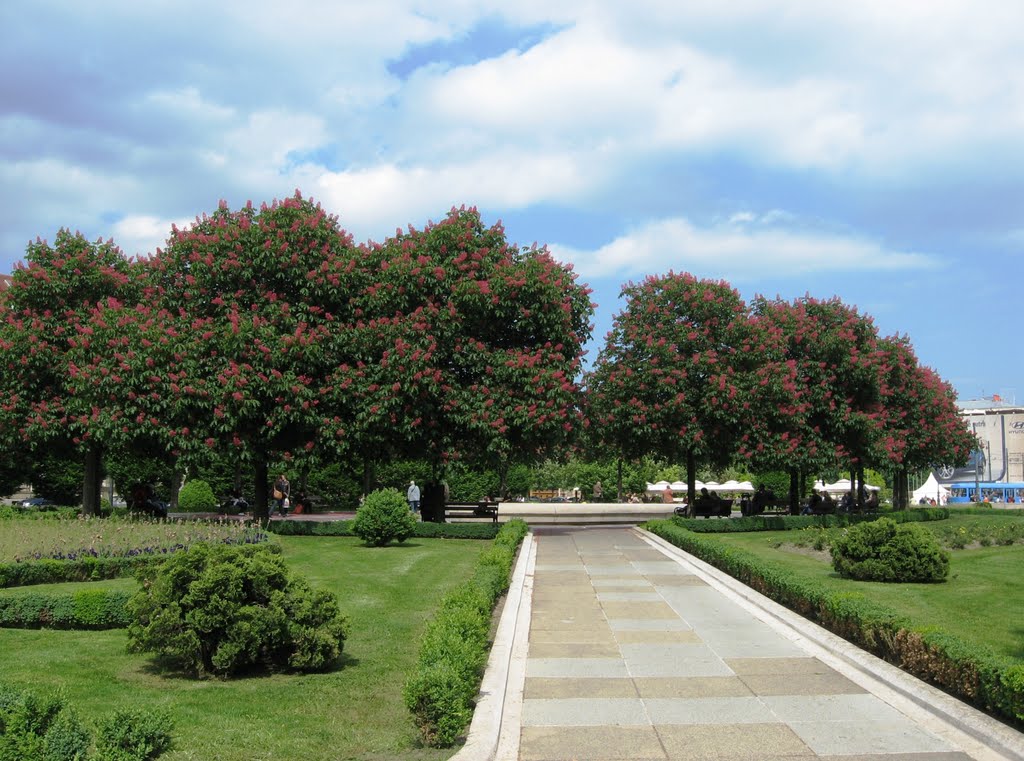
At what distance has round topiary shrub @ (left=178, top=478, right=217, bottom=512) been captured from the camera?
40.4 m

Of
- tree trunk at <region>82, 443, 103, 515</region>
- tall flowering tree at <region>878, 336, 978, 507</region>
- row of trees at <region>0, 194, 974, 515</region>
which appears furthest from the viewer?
tall flowering tree at <region>878, 336, 978, 507</region>

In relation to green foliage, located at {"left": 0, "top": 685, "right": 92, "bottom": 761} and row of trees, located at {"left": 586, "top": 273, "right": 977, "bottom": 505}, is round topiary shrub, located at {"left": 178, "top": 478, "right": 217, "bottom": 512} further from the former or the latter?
green foliage, located at {"left": 0, "top": 685, "right": 92, "bottom": 761}

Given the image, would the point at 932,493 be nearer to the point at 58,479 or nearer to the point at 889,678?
the point at 58,479

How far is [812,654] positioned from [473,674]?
15.0 ft

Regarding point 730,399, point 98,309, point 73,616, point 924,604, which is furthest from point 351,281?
point 924,604

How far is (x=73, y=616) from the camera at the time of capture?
11.0 m

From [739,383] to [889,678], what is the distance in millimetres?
20418

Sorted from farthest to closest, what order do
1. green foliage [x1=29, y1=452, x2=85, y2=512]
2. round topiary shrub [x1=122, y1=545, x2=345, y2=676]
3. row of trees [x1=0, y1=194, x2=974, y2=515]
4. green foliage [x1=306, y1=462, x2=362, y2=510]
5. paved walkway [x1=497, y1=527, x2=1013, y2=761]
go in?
1. green foliage [x1=306, y1=462, x2=362, y2=510]
2. green foliage [x1=29, y1=452, x2=85, y2=512]
3. row of trees [x1=0, y1=194, x2=974, y2=515]
4. round topiary shrub [x1=122, y1=545, x2=345, y2=676]
5. paved walkway [x1=497, y1=527, x2=1013, y2=761]

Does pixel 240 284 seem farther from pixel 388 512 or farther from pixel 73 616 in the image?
pixel 73 616

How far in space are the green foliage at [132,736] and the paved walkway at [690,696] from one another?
2459 millimetres

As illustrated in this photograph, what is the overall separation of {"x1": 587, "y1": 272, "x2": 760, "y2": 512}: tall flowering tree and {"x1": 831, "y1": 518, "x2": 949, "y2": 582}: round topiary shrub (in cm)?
1198

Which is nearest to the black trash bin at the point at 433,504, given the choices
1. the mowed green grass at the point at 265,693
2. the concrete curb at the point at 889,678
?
the concrete curb at the point at 889,678

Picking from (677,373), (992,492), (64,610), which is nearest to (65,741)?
(64,610)

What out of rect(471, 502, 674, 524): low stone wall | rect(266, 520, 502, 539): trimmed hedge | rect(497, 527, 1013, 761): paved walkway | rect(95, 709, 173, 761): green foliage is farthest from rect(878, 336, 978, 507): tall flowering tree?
rect(95, 709, 173, 761): green foliage
